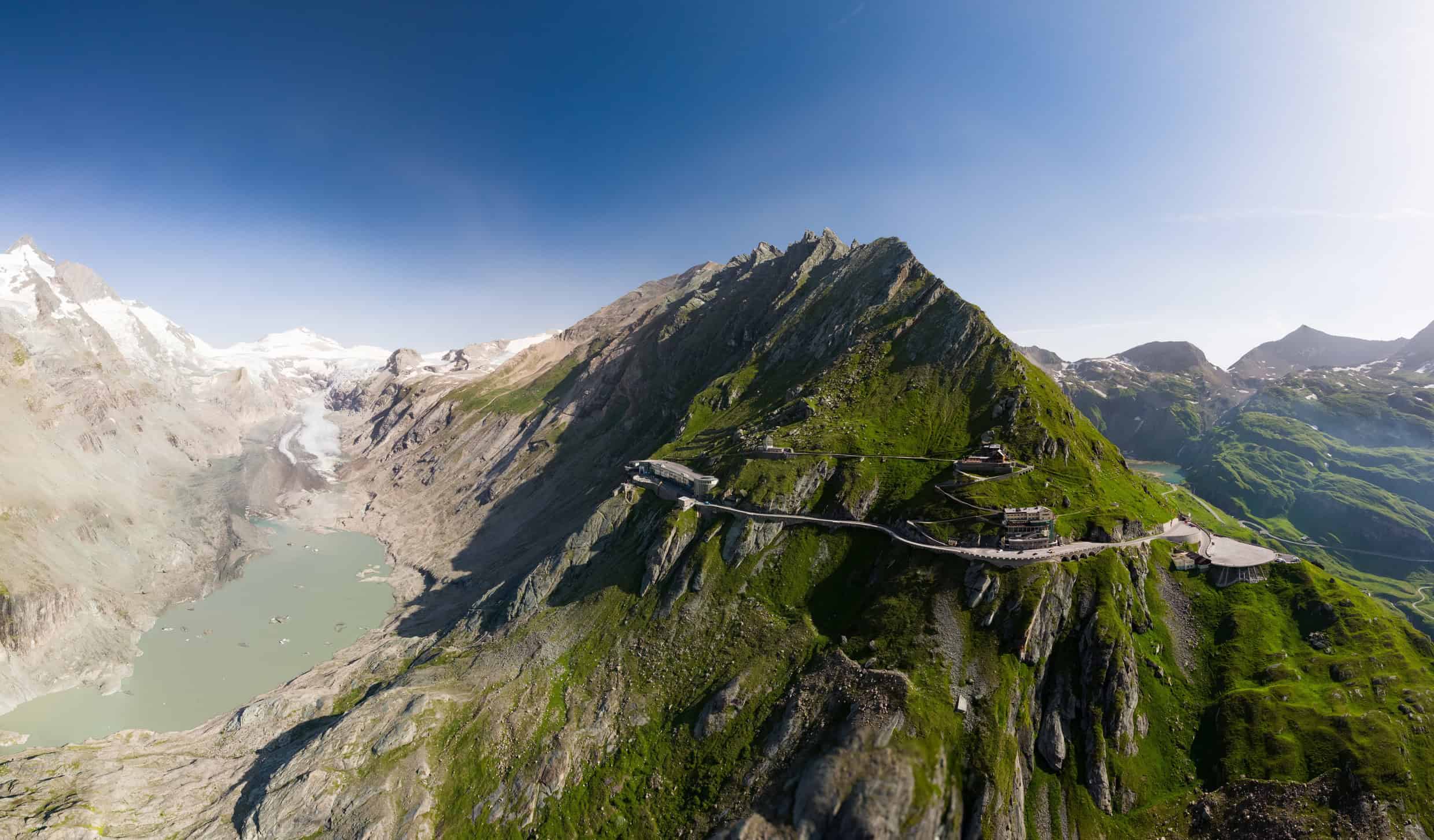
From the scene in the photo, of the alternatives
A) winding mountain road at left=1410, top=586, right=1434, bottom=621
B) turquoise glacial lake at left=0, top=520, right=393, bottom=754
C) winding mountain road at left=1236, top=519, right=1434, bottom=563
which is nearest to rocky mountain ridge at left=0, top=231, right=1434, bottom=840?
turquoise glacial lake at left=0, top=520, right=393, bottom=754

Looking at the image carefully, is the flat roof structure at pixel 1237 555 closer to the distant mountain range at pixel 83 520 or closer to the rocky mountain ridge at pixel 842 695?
the rocky mountain ridge at pixel 842 695

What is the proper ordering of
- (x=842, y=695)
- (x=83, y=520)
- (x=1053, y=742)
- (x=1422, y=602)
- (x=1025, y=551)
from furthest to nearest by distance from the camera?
(x=1422, y=602), (x=83, y=520), (x=1025, y=551), (x=842, y=695), (x=1053, y=742)

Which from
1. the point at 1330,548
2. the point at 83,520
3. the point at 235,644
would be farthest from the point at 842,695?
the point at 1330,548

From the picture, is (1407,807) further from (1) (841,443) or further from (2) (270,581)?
(2) (270,581)

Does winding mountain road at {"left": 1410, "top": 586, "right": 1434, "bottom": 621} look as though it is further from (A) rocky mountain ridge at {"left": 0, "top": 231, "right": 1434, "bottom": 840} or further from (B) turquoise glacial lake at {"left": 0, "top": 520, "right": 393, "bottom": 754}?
(B) turquoise glacial lake at {"left": 0, "top": 520, "right": 393, "bottom": 754}

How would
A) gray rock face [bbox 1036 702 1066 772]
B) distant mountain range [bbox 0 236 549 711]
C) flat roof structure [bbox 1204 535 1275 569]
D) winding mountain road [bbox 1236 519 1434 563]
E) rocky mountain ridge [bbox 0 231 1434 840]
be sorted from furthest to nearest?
winding mountain road [bbox 1236 519 1434 563] → distant mountain range [bbox 0 236 549 711] → flat roof structure [bbox 1204 535 1275 569] → gray rock face [bbox 1036 702 1066 772] → rocky mountain ridge [bbox 0 231 1434 840]

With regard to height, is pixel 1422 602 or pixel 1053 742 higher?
pixel 1053 742

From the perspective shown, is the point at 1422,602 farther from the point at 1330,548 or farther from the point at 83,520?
the point at 83,520

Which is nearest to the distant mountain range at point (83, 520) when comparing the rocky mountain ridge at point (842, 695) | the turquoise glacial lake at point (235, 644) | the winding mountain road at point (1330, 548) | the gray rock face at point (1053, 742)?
the turquoise glacial lake at point (235, 644)

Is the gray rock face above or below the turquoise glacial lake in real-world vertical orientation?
above
